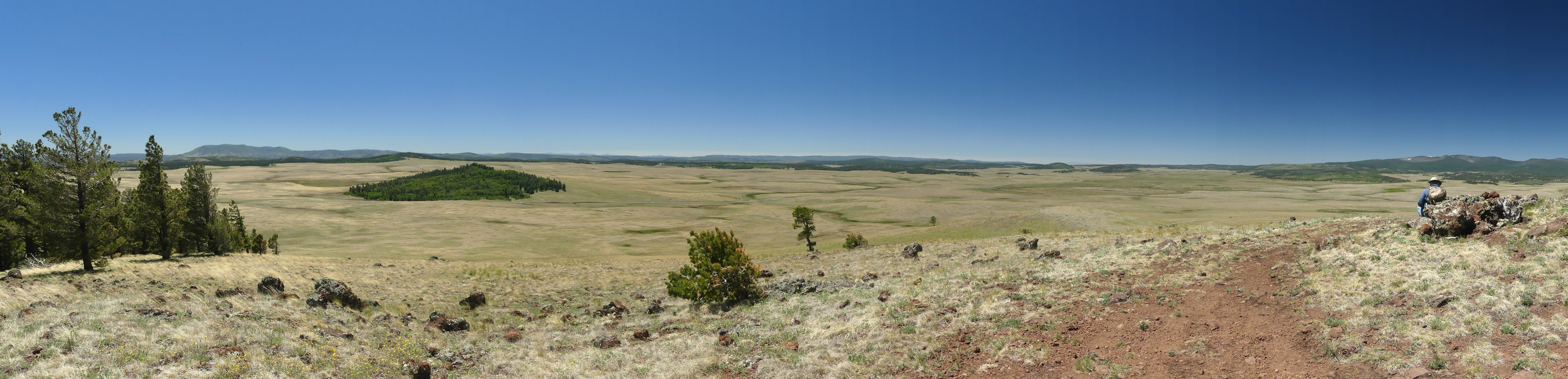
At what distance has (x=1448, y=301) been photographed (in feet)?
35.9

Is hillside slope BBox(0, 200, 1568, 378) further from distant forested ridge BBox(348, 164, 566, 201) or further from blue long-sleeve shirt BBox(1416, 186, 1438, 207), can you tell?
distant forested ridge BBox(348, 164, 566, 201)

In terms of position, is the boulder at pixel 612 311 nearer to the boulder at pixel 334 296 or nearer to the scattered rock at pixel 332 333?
the scattered rock at pixel 332 333

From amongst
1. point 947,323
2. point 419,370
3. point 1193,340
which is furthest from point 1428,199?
point 419,370

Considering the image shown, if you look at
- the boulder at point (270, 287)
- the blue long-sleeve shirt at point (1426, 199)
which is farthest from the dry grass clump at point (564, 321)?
the blue long-sleeve shirt at point (1426, 199)

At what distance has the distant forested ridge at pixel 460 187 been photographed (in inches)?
5659

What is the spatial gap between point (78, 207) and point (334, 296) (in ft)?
41.5

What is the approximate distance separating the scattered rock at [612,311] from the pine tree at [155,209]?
72.3ft

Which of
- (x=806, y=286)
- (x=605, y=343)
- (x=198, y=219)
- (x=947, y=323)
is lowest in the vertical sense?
(x=605, y=343)

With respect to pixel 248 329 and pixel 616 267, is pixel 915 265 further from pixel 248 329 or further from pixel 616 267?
pixel 248 329

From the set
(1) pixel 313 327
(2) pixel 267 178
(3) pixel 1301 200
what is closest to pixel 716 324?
(1) pixel 313 327

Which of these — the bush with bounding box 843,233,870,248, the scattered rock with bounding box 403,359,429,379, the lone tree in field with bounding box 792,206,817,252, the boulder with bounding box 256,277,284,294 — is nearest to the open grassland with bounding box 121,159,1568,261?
the lone tree in field with bounding box 792,206,817,252

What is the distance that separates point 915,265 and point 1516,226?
18.7m

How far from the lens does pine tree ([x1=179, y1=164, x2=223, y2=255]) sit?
1129 inches

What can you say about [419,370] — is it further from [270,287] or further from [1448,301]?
[1448,301]
